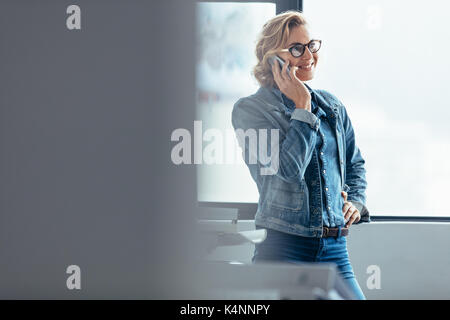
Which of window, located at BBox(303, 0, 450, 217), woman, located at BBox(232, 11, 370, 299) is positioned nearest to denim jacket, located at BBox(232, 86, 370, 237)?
woman, located at BBox(232, 11, 370, 299)

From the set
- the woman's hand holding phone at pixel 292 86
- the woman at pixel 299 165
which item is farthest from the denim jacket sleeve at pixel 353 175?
the woman's hand holding phone at pixel 292 86

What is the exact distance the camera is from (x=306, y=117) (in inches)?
38.0

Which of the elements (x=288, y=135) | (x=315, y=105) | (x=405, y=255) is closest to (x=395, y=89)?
(x=405, y=255)

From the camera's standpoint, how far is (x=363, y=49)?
154 cm

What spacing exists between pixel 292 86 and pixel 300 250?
346mm

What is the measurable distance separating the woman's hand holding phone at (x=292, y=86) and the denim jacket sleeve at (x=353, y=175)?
11 centimetres

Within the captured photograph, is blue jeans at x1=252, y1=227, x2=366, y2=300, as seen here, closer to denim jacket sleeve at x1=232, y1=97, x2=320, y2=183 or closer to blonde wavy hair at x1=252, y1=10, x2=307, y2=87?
denim jacket sleeve at x1=232, y1=97, x2=320, y2=183

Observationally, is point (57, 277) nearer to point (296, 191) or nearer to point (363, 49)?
point (296, 191)

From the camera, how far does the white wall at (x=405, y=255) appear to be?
1547 millimetres

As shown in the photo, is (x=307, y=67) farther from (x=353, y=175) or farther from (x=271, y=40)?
(x=353, y=175)

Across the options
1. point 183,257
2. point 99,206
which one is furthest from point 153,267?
point 99,206

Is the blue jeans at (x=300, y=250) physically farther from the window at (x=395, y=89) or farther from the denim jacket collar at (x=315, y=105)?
the window at (x=395, y=89)
